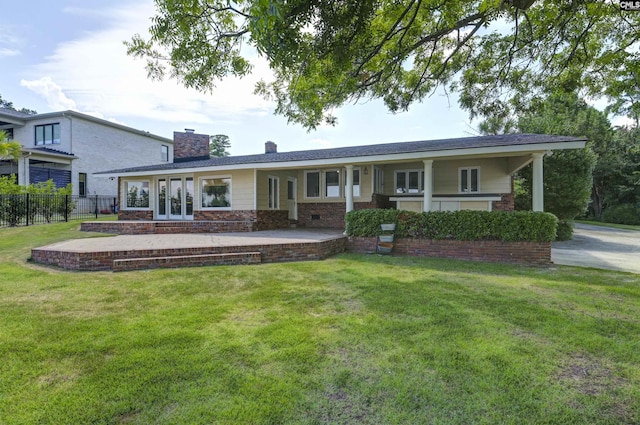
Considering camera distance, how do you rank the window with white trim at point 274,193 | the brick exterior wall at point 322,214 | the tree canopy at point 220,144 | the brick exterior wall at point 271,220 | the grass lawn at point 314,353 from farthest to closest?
the tree canopy at point 220,144, the brick exterior wall at point 322,214, the window with white trim at point 274,193, the brick exterior wall at point 271,220, the grass lawn at point 314,353

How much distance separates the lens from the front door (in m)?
14.1

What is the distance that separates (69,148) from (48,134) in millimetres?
2159

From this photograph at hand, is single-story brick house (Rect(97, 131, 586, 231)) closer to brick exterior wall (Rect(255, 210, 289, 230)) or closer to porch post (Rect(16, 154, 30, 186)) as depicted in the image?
brick exterior wall (Rect(255, 210, 289, 230))

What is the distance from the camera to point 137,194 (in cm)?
1505

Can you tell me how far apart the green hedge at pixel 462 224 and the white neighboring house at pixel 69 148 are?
17946 mm

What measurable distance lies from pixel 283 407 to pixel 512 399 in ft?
5.35

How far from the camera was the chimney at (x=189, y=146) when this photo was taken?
57.1 feet

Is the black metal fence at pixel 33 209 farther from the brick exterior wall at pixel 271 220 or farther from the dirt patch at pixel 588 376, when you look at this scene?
the dirt patch at pixel 588 376

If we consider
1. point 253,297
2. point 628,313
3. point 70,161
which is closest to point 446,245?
point 628,313

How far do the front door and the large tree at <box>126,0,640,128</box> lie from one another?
17.6 feet

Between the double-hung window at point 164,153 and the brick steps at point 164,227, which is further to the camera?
the double-hung window at point 164,153

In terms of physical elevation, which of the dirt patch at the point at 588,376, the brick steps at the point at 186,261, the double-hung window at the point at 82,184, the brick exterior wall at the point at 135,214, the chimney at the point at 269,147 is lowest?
the dirt patch at the point at 588,376

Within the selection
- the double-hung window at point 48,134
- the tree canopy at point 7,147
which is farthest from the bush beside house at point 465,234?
the double-hung window at point 48,134

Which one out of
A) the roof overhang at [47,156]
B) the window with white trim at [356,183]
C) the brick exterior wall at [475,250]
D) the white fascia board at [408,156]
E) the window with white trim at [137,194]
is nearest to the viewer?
the brick exterior wall at [475,250]
